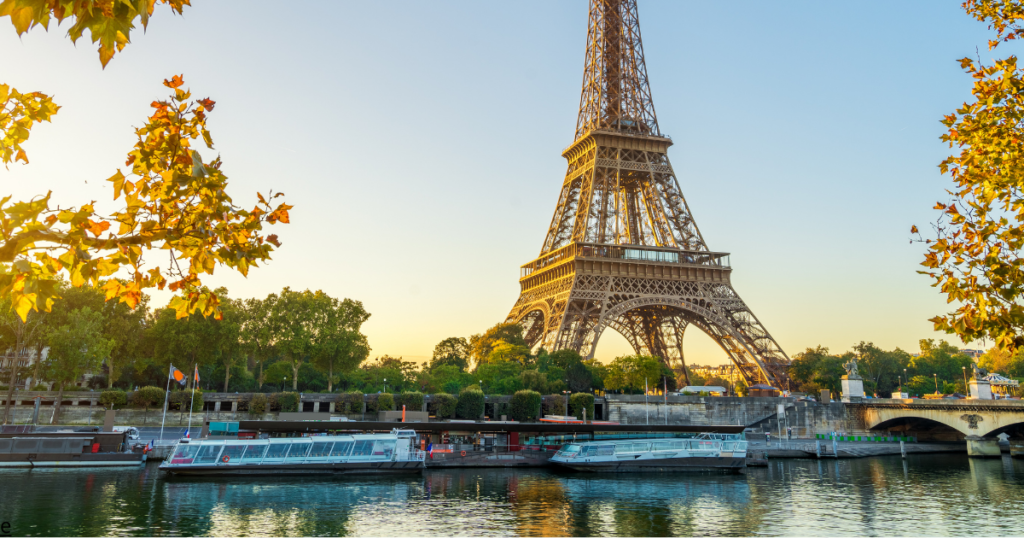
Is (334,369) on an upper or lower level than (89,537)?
upper

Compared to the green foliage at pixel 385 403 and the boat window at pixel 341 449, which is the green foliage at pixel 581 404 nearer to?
the green foliage at pixel 385 403

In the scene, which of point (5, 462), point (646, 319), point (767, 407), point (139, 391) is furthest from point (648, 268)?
point (5, 462)

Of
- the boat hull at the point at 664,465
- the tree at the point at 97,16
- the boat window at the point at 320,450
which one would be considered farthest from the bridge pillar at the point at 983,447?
the tree at the point at 97,16

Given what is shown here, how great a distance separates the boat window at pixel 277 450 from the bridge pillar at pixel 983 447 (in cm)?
5718

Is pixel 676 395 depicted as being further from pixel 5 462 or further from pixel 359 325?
pixel 5 462

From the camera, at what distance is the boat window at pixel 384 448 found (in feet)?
129

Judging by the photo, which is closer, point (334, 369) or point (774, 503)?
point (774, 503)

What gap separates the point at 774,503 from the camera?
2978cm

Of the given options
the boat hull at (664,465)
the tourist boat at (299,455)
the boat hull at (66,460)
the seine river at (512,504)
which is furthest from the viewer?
the boat hull at (664,465)

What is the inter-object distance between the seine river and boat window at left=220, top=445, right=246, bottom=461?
1778 millimetres

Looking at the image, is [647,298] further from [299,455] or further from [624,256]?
[299,455]

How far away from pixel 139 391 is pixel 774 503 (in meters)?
48.3

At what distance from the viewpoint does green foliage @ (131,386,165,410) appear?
5147 cm

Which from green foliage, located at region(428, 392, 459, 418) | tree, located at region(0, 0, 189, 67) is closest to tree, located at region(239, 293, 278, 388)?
green foliage, located at region(428, 392, 459, 418)
